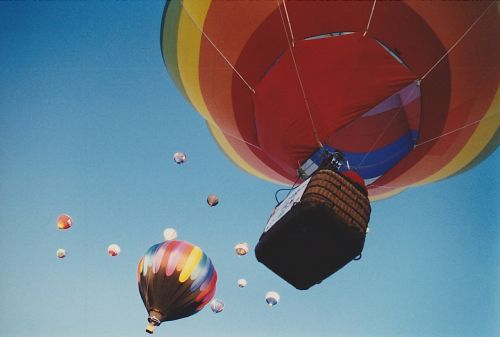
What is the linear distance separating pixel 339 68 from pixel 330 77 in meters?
0.07

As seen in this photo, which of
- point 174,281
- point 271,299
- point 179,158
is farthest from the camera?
point 271,299

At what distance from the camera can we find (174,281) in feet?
13.7

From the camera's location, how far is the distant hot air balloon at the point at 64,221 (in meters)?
4.98

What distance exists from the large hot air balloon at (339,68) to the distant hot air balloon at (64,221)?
116 inches

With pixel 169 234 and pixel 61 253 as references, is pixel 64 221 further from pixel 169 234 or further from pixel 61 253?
pixel 169 234

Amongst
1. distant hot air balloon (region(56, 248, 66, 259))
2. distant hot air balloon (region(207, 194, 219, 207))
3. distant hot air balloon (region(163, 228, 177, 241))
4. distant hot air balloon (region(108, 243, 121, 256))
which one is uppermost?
distant hot air balloon (region(207, 194, 219, 207))

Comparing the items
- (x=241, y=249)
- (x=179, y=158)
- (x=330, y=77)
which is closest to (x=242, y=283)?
(x=241, y=249)

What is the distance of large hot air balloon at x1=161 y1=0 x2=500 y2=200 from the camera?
2422mm

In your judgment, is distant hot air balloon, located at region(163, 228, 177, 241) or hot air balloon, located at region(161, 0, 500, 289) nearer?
hot air balloon, located at region(161, 0, 500, 289)

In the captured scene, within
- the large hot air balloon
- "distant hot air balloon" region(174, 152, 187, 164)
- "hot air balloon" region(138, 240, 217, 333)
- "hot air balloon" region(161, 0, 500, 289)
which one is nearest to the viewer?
"hot air balloon" region(161, 0, 500, 289)

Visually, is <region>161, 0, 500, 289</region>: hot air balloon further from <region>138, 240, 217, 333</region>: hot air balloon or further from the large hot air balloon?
<region>138, 240, 217, 333</region>: hot air balloon

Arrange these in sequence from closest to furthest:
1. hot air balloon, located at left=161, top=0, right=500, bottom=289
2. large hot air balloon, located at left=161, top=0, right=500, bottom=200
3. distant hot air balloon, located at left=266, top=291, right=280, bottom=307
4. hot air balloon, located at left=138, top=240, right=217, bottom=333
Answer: hot air balloon, located at left=161, top=0, right=500, bottom=289, large hot air balloon, located at left=161, top=0, right=500, bottom=200, hot air balloon, located at left=138, top=240, right=217, bottom=333, distant hot air balloon, located at left=266, top=291, right=280, bottom=307

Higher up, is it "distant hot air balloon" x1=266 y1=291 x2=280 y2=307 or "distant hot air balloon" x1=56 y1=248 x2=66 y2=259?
"distant hot air balloon" x1=266 y1=291 x2=280 y2=307

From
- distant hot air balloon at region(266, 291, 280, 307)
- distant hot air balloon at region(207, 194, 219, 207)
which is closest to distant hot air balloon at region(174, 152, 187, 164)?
distant hot air balloon at region(207, 194, 219, 207)
